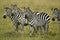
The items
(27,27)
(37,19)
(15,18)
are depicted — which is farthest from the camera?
(15,18)

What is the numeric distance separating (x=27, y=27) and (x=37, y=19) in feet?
0.99

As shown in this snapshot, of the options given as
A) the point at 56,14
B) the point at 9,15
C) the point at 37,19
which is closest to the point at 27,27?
the point at 37,19

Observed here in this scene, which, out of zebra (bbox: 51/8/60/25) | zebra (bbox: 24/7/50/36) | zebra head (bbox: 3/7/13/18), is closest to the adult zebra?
zebra head (bbox: 3/7/13/18)

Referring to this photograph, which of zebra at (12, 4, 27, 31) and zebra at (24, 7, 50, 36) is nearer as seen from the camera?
zebra at (24, 7, 50, 36)

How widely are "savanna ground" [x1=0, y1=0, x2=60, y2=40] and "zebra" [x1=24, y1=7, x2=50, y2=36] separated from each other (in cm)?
12

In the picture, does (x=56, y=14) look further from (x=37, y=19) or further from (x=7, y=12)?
(x=7, y=12)

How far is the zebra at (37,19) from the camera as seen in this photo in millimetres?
4223

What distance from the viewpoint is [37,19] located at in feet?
14.1

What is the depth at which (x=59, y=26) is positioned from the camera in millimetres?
4383

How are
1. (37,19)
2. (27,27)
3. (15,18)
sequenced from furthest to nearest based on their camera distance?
1. (15,18)
2. (27,27)
3. (37,19)

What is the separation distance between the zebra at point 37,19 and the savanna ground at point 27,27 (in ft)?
0.41

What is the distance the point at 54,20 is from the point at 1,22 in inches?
47.6

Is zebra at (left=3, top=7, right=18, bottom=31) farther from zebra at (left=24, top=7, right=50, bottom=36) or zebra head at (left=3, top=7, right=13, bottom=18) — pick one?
zebra at (left=24, top=7, right=50, bottom=36)

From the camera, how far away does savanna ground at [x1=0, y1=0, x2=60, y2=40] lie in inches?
159
